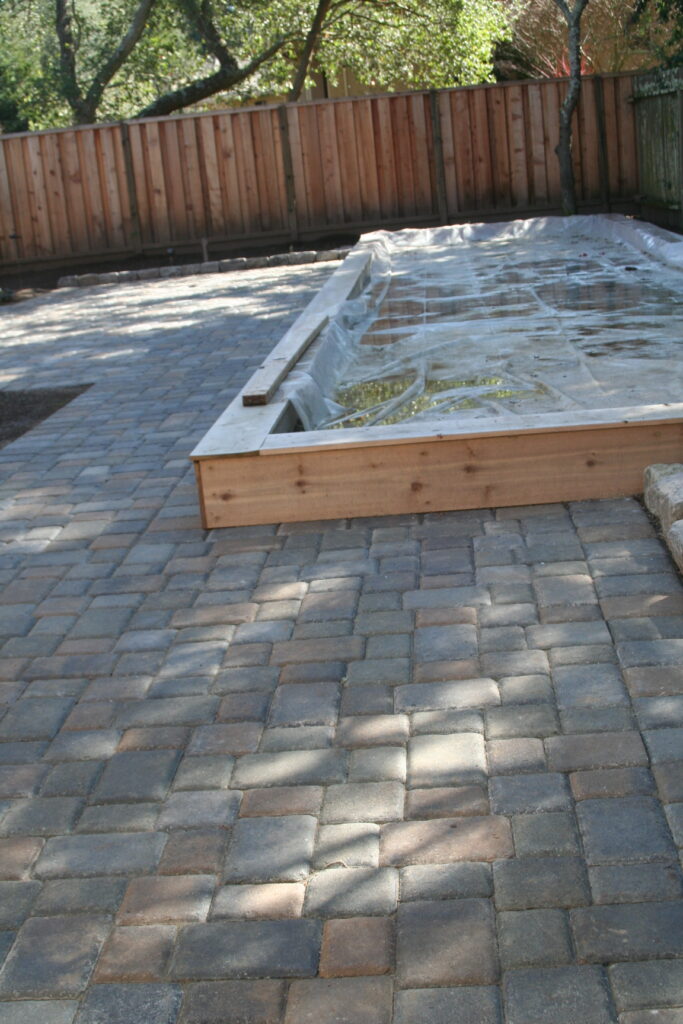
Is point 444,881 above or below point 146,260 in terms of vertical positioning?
below

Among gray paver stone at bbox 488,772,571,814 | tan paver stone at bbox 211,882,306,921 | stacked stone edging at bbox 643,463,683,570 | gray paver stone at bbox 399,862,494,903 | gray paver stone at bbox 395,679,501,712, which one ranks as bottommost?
tan paver stone at bbox 211,882,306,921

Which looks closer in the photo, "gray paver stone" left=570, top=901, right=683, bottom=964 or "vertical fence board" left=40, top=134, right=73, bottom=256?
"gray paver stone" left=570, top=901, right=683, bottom=964

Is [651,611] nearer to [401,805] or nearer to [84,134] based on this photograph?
[401,805]

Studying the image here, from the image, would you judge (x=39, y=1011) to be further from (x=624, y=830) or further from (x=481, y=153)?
Answer: (x=481, y=153)

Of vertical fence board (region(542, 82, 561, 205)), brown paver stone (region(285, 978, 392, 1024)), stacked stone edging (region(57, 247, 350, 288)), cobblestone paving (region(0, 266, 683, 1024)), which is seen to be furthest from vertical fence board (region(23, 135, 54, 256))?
brown paver stone (region(285, 978, 392, 1024))

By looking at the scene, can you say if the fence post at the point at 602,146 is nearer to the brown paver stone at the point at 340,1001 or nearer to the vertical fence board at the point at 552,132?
the vertical fence board at the point at 552,132

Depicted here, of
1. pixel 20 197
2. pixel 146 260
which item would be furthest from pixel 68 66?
pixel 146 260

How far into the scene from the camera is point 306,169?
13523mm

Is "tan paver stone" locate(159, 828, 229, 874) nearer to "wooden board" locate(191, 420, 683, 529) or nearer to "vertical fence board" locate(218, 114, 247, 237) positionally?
"wooden board" locate(191, 420, 683, 529)

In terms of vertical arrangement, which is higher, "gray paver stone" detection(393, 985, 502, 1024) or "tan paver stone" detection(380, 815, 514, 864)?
"tan paver stone" detection(380, 815, 514, 864)

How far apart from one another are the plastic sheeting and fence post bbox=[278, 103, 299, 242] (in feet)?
11.0

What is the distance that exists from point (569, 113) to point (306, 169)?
3086 millimetres

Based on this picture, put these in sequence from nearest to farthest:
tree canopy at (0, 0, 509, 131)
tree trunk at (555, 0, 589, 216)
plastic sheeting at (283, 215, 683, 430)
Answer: plastic sheeting at (283, 215, 683, 430), tree trunk at (555, 0, 589, 216), tree canopy at (0, 0, 509, 131)

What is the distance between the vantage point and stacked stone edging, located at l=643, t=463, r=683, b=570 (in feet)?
10.8
